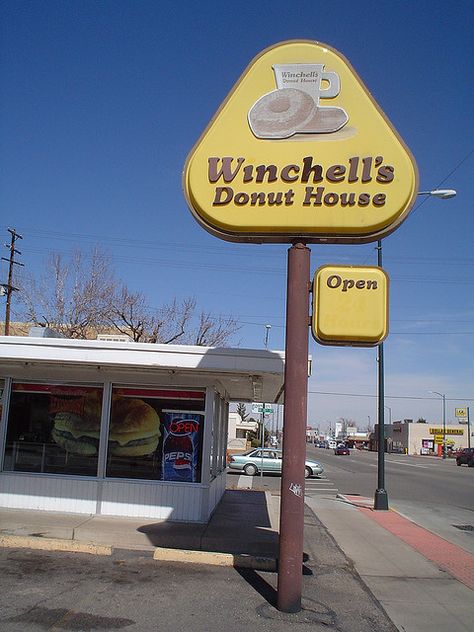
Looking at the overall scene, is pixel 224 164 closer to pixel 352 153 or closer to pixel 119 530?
pixel 352 153

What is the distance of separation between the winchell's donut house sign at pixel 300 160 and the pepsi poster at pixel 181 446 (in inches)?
197

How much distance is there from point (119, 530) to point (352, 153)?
273 inches

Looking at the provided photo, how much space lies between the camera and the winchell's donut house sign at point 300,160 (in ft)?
22.6

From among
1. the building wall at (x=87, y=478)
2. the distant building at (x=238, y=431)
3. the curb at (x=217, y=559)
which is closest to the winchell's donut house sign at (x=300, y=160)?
the curb at (x=217, y=559)

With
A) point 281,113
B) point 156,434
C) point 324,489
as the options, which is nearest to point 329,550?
point 156,434

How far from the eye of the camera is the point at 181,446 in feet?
36.2

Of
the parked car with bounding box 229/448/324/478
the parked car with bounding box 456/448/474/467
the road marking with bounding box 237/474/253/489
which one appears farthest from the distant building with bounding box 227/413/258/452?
the parked car with bounding box 456/448/474/467

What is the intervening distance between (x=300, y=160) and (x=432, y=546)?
7988 mm

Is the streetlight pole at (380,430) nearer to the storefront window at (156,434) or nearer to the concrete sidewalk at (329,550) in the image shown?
the concrete sidewalk at (329,550)

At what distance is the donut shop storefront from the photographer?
10.8 metres

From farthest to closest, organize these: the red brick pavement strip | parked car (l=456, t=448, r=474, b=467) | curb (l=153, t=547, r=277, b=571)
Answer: parked car (l=456, t=448, r=474, b=467) < the red brick pavement strip < curb (l=153, t=547, r=277, b=571)

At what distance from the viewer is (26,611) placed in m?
5.67

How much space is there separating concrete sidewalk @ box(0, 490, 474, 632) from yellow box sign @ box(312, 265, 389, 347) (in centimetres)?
299

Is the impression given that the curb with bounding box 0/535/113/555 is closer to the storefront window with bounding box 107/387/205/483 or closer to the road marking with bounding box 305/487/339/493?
the storefront window with bounding box 107/387/205/483
